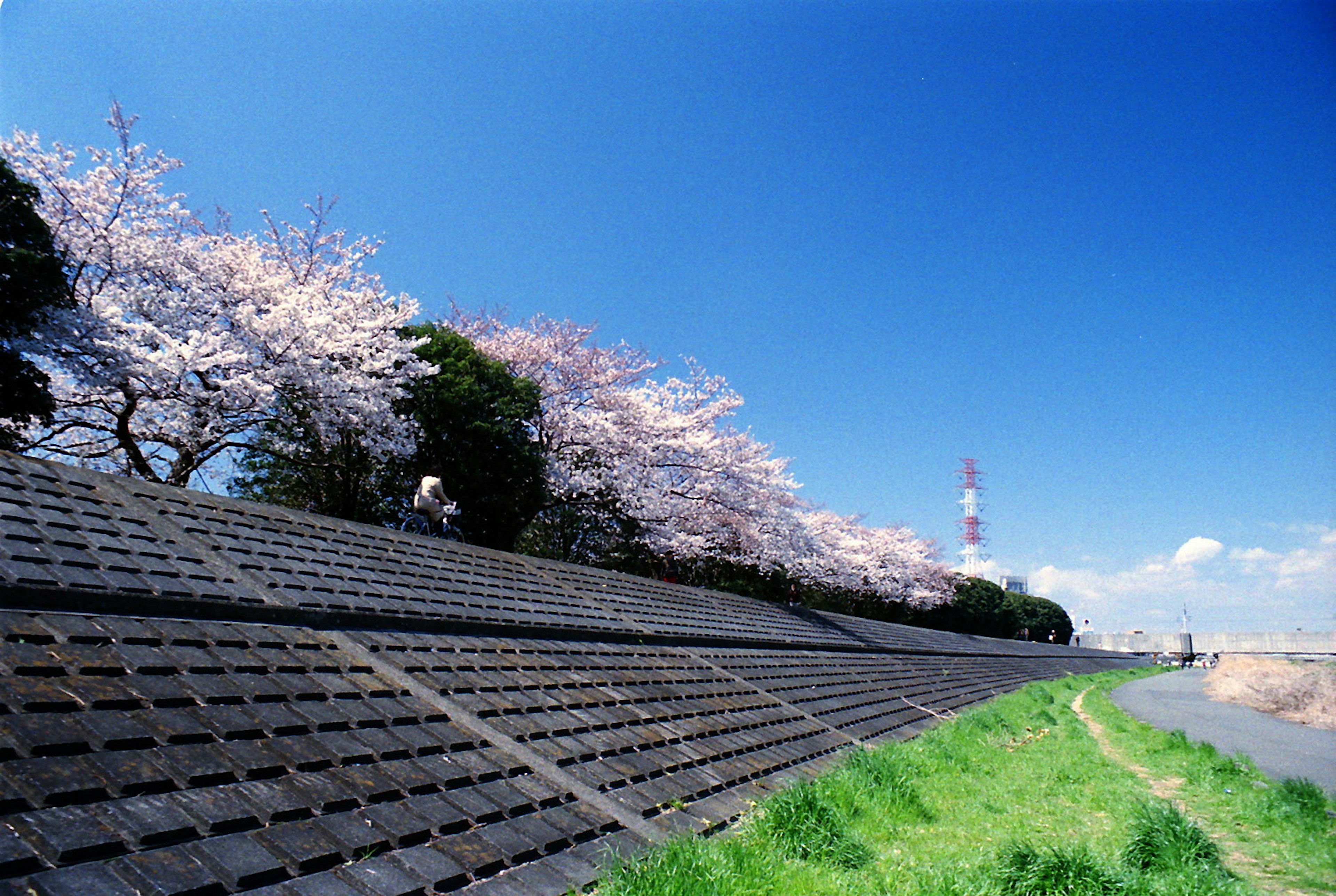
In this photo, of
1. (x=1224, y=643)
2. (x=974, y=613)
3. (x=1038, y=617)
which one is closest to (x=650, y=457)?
(x=974, y=613)

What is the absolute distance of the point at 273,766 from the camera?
3.01 meters

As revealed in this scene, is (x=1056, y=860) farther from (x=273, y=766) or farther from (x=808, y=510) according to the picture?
(x=808, y=510)

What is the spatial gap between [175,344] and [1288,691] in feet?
95.6

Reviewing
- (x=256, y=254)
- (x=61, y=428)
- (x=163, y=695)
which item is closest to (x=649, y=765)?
(x=163, y=695)

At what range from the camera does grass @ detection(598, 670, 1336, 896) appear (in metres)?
3.75

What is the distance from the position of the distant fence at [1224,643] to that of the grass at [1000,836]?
2146 inches

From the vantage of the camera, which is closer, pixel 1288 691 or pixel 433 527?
pixel 433 527

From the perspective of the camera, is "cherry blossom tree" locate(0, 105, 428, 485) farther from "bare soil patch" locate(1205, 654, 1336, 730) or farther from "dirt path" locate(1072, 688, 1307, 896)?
"bare soil patch" locate(1205, 654, 1336, 730)

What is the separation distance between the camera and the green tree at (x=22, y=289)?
11.1m

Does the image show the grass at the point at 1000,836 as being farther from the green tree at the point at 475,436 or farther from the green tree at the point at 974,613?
the green tree at the point at 974,613

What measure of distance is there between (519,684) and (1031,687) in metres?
20.6

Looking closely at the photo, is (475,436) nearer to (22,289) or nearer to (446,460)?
(446,460)

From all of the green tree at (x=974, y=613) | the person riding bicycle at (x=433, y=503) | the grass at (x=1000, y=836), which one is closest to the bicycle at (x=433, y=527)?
the person riding bicycle at (x=433, y=503)

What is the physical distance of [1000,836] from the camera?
5426 millimetres
